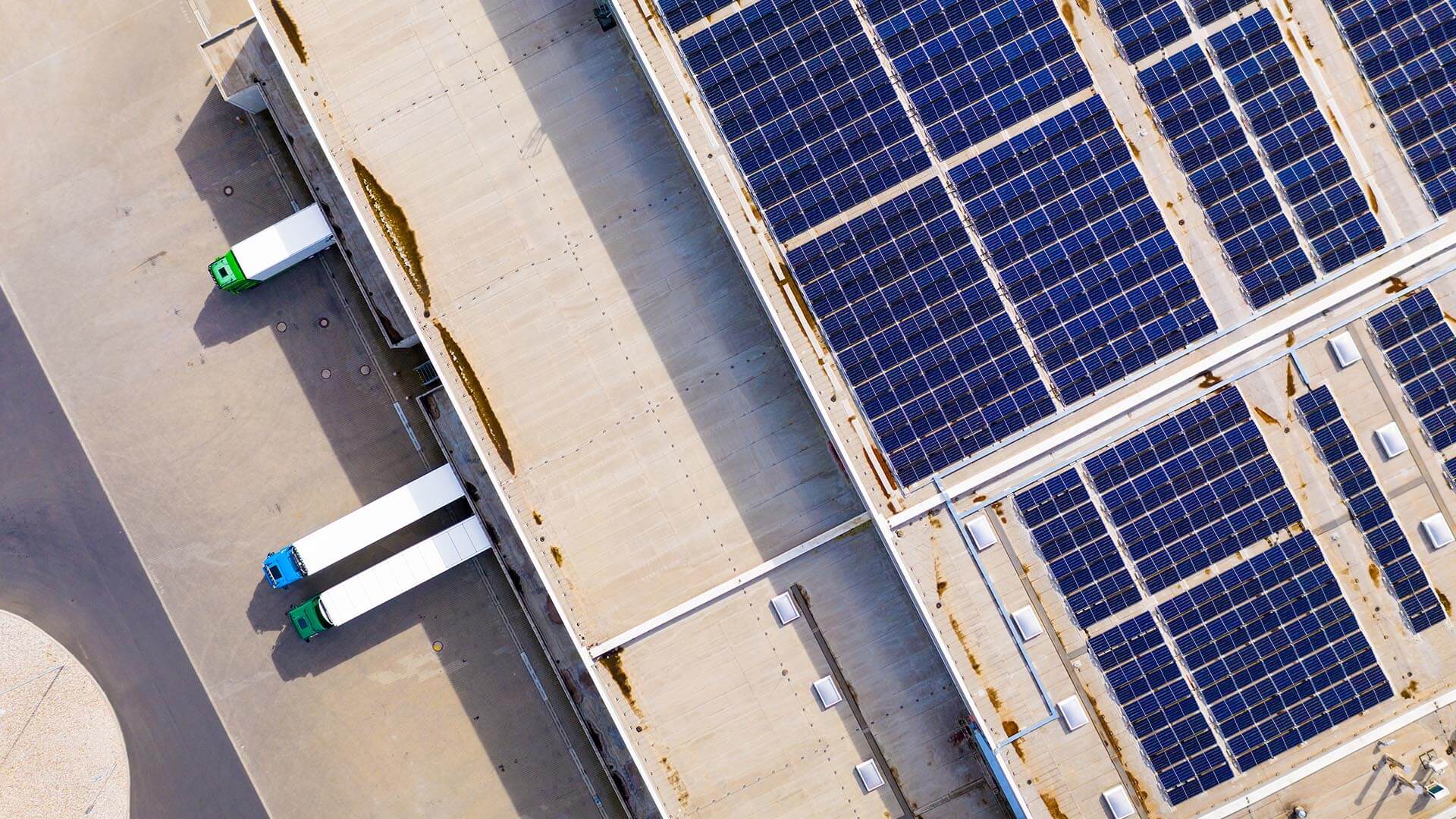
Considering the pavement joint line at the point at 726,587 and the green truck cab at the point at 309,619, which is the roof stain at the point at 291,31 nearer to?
the green truck cab at the point at 309,619

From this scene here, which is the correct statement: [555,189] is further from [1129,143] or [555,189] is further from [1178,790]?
[1178,790]

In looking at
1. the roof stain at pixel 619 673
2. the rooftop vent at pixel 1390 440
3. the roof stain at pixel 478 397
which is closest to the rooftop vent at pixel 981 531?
the rooftop vent at pixel 1390 440

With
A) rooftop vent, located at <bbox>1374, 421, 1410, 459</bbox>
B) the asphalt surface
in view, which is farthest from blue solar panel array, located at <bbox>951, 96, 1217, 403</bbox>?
the asphalt surface

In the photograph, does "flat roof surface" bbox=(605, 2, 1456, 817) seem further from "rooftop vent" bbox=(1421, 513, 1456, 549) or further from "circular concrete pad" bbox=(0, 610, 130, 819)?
"circular concrete pad" bbox=(0, 610, 130, 819)

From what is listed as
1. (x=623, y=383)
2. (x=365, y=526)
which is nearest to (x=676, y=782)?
(x=623, y=383)

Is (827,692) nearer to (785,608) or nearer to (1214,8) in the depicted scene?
(785,608)

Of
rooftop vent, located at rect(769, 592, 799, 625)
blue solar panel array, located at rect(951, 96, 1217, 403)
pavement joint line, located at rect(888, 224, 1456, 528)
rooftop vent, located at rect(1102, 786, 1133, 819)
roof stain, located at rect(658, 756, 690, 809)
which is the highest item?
blue solar panel array, located at rect(951, 96, 1217, 403)

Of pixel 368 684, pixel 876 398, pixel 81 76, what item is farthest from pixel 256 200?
pixel 876 398
